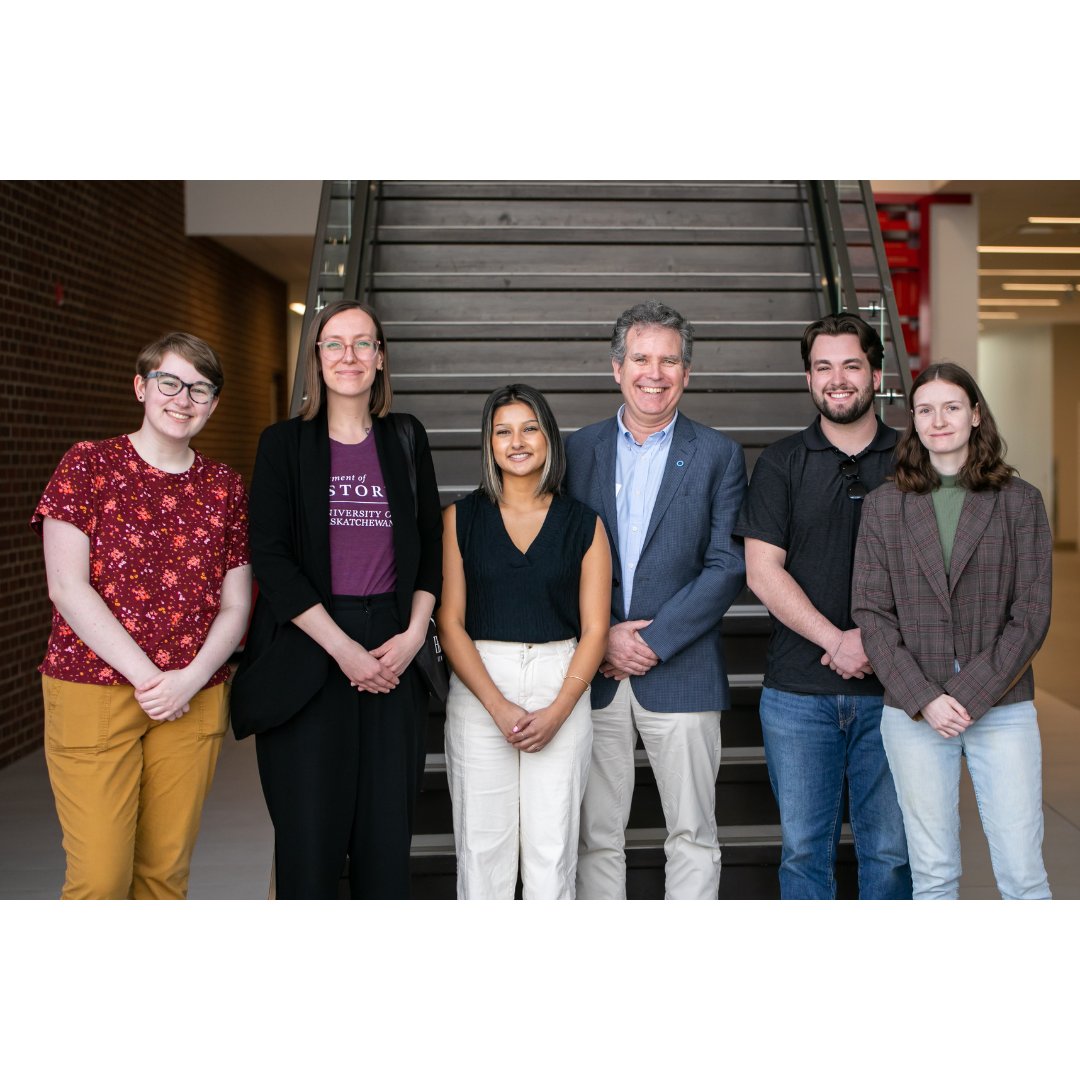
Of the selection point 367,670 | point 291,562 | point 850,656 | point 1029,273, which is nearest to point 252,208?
point 291,562

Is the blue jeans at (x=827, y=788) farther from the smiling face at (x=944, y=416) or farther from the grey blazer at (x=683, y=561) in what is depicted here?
the smiling face at (x=944, y=416)

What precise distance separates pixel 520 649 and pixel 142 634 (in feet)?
2.89

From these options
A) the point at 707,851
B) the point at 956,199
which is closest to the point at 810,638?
the point at 707,851

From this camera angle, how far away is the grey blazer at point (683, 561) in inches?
121

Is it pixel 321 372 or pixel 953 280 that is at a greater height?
pixel 953 280

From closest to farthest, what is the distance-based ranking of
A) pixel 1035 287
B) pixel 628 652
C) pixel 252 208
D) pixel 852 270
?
pixel 628 652 → pixel 852 270 → pixel 252 208 → pixel 1035 287

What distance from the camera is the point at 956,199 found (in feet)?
33.2

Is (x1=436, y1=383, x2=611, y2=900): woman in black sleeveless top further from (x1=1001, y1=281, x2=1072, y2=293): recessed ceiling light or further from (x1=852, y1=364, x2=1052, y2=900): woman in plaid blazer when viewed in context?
(x1=1001, y1=281, x2=1072, y2=293): recessed ceiling light

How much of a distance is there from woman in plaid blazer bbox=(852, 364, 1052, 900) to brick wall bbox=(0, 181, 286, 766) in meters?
5.24

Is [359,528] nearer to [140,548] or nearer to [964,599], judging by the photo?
[140,548]

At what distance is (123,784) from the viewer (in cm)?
270

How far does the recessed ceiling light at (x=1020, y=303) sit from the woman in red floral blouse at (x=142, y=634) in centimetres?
1490

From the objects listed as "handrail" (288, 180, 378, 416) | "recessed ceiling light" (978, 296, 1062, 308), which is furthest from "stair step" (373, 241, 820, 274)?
"recessed ceiling light" (978, 296, 1062, 308)
